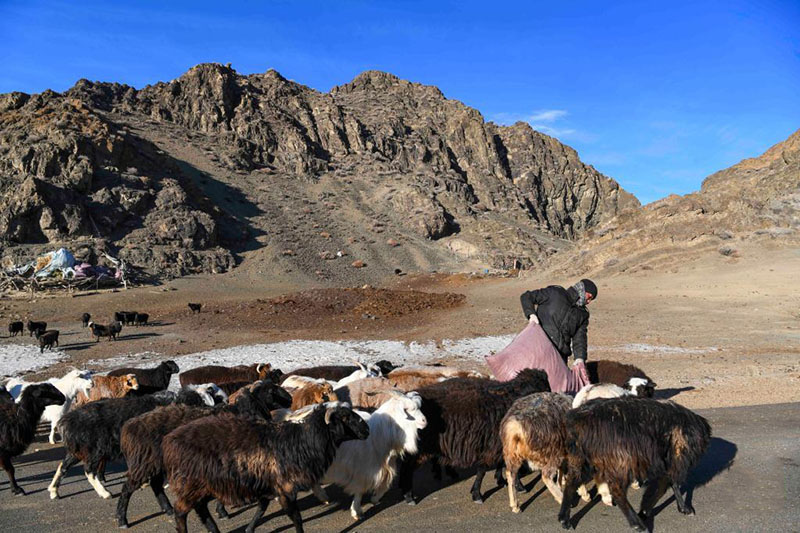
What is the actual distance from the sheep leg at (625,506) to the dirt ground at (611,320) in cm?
590

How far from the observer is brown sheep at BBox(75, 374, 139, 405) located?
912cm

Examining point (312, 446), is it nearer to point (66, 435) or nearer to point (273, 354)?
point (66, 435)

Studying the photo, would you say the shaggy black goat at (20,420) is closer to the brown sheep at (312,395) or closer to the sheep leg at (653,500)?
the brown sheep at (312,395)

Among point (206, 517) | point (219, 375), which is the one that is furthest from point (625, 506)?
point (219, 375)

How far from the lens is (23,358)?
59.5 ft

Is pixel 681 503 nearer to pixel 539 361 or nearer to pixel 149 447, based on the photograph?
pixel 539 361

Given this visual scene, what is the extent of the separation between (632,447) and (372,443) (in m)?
2.57

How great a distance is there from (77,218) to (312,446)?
50.1 m

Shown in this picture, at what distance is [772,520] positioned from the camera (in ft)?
16.4

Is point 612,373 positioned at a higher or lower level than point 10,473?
higher

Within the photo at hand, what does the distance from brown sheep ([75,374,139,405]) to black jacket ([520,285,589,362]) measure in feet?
21.1

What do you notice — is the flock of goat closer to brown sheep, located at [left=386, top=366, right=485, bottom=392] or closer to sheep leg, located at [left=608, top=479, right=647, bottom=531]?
sheep leg, located at [left=608, top=479, right=647, bottom=531]

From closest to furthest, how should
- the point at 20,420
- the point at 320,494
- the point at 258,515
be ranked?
1. the point at 258,515
2. the point at 320,494
3. the point at 20,420

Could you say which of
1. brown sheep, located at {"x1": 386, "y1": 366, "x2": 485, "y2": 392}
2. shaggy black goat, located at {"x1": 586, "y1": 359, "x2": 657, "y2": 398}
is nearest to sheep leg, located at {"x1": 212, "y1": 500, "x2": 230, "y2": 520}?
brown sheep, located at {"x1": 386, "y1": 366, "x2": 485, "y2": 392}
